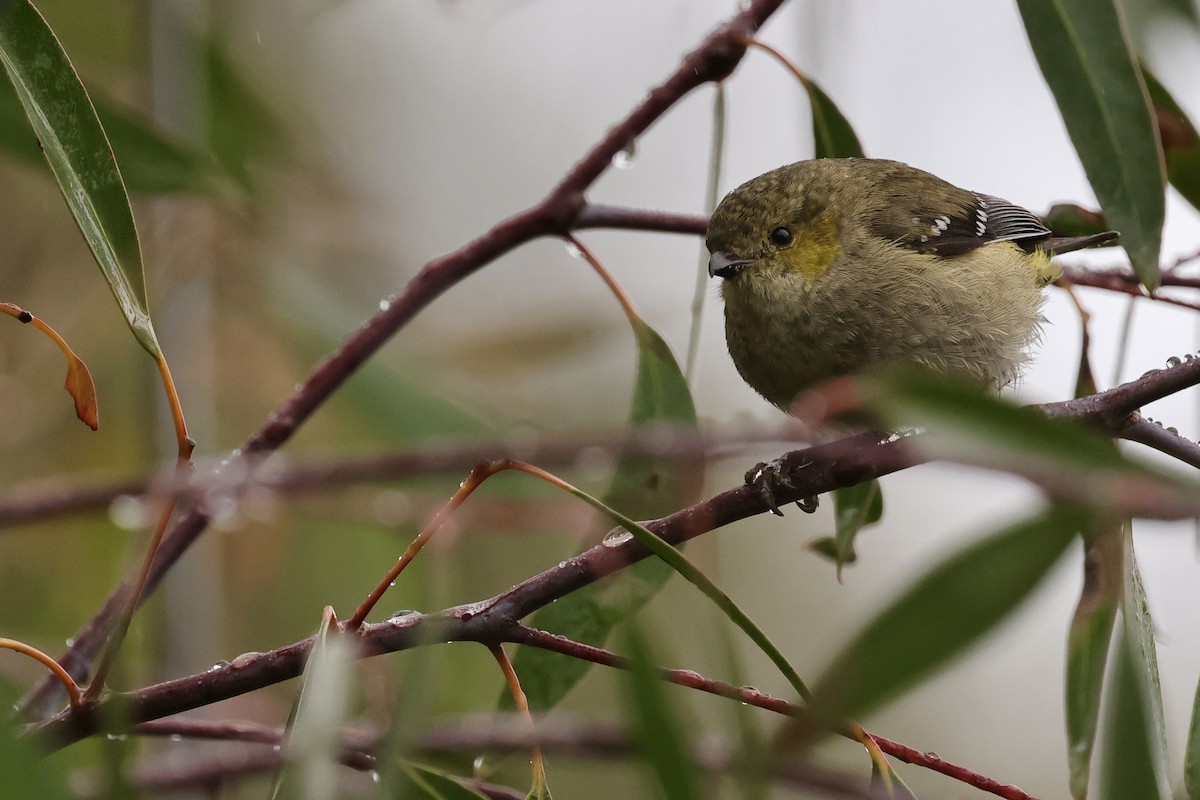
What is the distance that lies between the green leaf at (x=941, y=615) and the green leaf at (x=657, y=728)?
0.79 ft

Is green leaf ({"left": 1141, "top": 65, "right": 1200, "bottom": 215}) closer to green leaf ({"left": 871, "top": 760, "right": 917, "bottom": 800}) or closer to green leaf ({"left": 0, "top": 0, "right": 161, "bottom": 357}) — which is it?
green leaf ({"left": 871, "top": 760, "right": 917, "bottom": 800})

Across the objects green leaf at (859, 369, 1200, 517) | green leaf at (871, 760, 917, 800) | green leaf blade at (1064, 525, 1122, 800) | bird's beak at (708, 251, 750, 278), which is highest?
bird's beak at (708, 251, 750, 278)

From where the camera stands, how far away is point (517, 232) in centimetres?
221

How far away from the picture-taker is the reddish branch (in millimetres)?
2105

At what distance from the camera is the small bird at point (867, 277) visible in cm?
261

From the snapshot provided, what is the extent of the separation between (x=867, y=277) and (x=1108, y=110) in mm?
834

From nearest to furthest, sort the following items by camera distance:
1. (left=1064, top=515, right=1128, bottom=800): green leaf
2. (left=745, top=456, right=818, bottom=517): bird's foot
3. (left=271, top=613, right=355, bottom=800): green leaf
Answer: (left=271, top=613, right=355, bottom=800): green leaf, (left=745, top=456, right=818, bottom=517): bird's foot, (left=1064, top=515, right=1128, bottom=800): green leaf

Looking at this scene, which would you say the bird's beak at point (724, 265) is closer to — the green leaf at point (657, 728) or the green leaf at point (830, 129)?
the green leaf at point (830, 129)

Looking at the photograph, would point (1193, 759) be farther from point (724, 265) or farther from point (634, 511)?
point (724, 265)

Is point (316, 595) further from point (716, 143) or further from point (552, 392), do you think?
point (552, 392)

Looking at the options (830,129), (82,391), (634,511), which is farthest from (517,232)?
(82,391)

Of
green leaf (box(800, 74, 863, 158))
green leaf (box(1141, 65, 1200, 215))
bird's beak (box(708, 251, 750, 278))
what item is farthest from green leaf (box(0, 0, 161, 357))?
green leaf (box(1141, 65, 1200, 215))

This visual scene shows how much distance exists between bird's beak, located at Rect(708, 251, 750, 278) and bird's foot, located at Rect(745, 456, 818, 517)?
0.60 m

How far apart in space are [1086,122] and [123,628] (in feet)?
5.28
